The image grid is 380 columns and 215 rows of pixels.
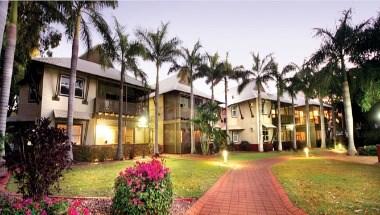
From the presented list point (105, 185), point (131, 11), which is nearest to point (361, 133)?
point (131, 11)

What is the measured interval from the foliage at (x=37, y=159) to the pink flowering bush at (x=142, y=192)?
1416 mm

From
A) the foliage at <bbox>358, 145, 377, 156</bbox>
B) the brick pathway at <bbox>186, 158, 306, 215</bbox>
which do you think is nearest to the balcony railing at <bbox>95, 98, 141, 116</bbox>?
the brick pathway at <bbox>186, 158, 306, 215</bbox>

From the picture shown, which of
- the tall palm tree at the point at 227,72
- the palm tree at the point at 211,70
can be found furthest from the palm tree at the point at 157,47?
the tall palm tree at the point at 227,72

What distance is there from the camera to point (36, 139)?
530 centimetres

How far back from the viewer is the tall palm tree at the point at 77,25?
15.3 m

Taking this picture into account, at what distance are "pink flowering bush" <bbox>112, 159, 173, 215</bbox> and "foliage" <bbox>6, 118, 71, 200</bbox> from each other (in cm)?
142

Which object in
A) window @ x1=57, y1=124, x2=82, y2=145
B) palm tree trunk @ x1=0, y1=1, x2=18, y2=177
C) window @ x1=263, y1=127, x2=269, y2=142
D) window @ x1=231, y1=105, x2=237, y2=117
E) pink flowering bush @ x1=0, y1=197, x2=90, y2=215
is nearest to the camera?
pink flowering bush @ x1=0, y1=197, x2=90, y2=215

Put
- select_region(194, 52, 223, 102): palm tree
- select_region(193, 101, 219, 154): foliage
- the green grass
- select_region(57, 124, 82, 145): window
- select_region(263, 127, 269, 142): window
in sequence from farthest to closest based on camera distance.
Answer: select_region(263, 127, 269, 142): window < select_region(194, 52, 223, 102): palm tree < select_region(193, 101, 219, 154): foliage < select_region(57, 124, 82, 145): window < the green grass

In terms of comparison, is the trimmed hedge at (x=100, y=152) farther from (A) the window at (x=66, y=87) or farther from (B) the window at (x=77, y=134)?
(A) the window at (x=66, y=87)

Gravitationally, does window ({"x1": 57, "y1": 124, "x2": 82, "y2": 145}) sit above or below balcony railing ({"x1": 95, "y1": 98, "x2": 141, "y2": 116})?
below

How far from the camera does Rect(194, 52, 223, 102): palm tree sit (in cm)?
2858

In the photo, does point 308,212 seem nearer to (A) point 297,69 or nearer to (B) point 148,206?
(B) point 148,206

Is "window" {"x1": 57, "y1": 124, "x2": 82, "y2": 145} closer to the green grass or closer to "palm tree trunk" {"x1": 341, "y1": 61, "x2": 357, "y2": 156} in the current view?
the green grass

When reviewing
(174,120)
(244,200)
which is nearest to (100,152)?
(174,120)
